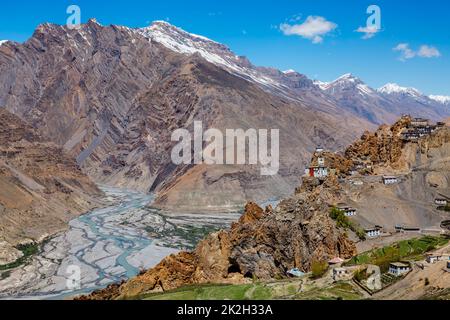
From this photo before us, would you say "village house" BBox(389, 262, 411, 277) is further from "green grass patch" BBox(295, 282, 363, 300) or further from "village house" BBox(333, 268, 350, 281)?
"green grass patch" BBox(295, 282, 363, 300)

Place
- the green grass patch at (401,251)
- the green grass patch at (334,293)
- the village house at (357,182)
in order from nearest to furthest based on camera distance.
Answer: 1. the green grass patch at (334,293)
2. the green grass patch at (401,251)
3. the village house at (357,182)

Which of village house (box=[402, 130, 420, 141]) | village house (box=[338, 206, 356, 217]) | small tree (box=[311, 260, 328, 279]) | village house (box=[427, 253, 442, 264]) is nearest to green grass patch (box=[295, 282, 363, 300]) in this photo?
small tree (box=[311, 260, 328, 279])

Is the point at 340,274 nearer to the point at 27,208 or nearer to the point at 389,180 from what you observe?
the point at 389,180

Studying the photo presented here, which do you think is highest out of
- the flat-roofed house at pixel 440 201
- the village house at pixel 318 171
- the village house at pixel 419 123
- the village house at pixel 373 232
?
the village house at pixel 419 123

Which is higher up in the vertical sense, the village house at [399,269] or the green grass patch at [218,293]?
the village house at [399,269]

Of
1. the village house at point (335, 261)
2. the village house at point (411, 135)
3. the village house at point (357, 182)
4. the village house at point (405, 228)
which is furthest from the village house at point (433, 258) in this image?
the village house at point (411, 135)

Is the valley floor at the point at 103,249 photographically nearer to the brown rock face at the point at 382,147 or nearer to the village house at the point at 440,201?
the brown rock face at the point at 382,147

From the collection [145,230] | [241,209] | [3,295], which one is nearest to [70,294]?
[3,295]

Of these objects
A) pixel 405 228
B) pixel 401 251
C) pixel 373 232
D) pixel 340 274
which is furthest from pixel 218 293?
pixel 405 228
